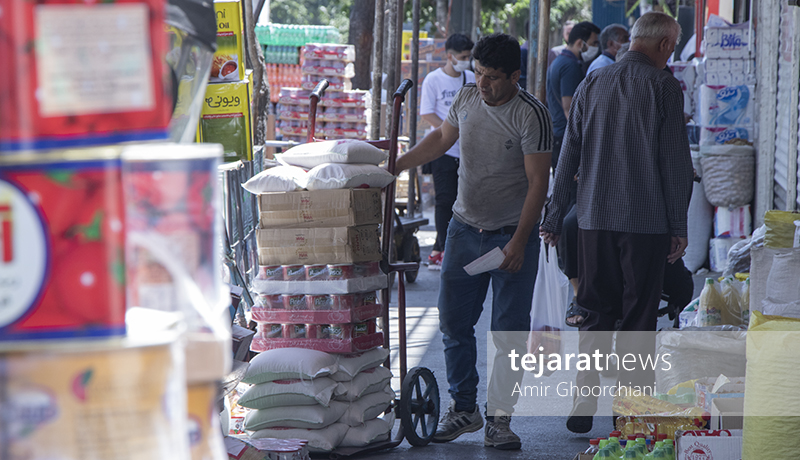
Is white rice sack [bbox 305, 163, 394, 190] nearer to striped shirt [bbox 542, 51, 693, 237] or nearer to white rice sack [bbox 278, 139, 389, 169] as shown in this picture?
white rice sack [bbox 278, 139, 389, 169]

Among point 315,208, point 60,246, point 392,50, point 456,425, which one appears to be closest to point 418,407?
point 456,425

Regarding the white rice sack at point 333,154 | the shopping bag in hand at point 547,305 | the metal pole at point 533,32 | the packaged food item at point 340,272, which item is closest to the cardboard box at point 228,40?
the white rice sack at point 333,154

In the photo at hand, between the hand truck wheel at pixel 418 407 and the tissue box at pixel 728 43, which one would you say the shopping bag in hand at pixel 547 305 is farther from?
the tissue box at pixel 728 43

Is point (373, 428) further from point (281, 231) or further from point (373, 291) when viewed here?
point (281, 231)

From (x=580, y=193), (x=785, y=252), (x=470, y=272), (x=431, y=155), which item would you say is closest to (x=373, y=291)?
(x=470, y=272)

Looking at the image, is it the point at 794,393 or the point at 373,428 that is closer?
the point at 794,393

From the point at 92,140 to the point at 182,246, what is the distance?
23 cm

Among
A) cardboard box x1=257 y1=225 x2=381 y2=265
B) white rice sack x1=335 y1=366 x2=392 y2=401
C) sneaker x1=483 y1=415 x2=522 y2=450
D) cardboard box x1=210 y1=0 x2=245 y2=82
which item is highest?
cardboard box x1=210 y1=0 x2=245 y2=82

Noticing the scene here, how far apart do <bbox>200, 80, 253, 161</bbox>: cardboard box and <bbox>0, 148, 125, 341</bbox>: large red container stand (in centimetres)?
327

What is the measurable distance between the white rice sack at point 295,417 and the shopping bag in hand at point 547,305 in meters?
1.50

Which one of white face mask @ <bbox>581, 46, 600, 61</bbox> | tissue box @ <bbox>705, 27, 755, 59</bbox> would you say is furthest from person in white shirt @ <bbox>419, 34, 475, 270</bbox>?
tissue box @ <bbox>705, 27, 755, 59</bbox>

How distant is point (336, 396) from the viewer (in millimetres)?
4250

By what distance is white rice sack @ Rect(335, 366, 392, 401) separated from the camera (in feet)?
13.9

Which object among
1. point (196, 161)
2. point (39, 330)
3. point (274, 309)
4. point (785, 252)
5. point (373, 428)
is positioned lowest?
point (373, 428)
